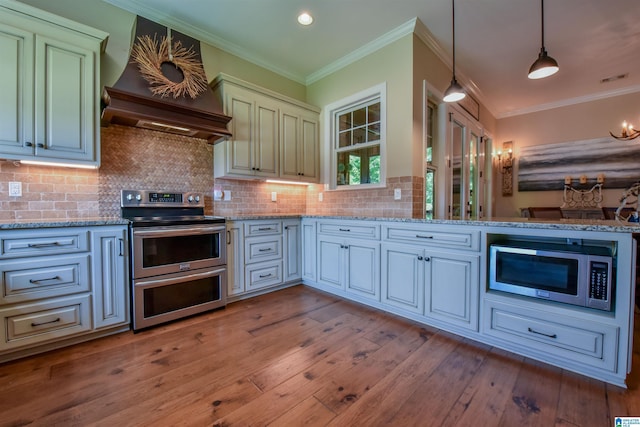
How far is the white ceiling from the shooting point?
2615mm

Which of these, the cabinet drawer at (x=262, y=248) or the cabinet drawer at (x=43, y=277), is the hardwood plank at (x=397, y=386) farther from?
the cabinet drawer at (x=43, y=277)

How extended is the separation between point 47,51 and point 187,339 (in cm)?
237

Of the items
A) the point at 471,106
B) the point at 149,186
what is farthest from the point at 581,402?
the point at 471,106

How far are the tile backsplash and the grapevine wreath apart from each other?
0.51 m

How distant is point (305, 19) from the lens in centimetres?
280

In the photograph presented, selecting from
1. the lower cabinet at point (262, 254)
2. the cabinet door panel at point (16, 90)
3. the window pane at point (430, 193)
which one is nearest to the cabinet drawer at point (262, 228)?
the lower cabinet at point (262, 254)

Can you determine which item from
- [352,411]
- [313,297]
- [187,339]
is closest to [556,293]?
[352,411]

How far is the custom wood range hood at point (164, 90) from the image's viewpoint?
227 centimetres

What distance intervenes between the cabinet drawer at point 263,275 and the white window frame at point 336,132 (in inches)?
52.9

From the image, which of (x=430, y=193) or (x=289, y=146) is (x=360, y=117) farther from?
(x=430, y=193)

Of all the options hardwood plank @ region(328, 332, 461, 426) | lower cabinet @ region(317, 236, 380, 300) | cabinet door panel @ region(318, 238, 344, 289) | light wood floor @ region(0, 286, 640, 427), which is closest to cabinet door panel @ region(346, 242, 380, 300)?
lower cabinet @ region(317, 236, 380, 300)

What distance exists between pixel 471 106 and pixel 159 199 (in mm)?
4589

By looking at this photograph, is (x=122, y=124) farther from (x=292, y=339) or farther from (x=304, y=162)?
(x=292, y=339)

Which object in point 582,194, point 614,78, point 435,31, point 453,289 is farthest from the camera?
point 582,194
